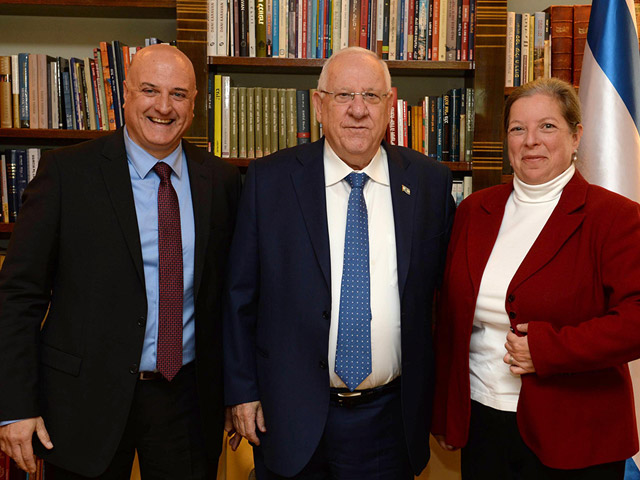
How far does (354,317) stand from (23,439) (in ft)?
3.08

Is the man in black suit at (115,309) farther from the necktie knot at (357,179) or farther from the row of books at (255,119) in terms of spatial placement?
the row of books at (255,119)

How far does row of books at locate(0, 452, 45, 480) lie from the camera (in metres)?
2.82

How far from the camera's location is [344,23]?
279 cm

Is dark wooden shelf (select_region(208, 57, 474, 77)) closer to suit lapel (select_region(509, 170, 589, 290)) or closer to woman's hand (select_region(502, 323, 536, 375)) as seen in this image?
suit lapel (select_region(509, 170, 589, 290))

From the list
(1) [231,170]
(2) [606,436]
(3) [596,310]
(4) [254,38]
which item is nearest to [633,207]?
(3) [596,310]

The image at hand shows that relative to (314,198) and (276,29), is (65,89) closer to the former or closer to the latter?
(276,29)

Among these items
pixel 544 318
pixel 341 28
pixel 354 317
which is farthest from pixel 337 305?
pixel 341 28

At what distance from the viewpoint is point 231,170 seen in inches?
81.7

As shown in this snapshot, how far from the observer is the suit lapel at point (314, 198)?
1758mm

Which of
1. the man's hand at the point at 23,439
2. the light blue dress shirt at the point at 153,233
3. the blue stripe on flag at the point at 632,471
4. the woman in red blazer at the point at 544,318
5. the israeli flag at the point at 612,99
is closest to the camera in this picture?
the woman in red blazer at the point at 544,318

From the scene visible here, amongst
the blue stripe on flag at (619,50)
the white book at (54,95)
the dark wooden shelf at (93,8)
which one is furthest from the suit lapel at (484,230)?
the white book at (54,95)

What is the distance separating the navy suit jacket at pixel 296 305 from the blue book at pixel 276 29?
3.48 ft

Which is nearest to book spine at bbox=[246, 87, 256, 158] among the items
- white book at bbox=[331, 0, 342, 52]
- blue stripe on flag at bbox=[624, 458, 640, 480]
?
white book at bbox=[331, 0, 342, 52]

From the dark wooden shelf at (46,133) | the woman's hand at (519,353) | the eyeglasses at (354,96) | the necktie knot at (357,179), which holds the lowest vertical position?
the woman's hand at (519,353)
